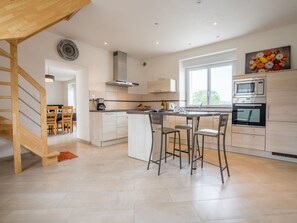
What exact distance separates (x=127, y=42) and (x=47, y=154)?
3.16 metres

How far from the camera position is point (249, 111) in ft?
10.9

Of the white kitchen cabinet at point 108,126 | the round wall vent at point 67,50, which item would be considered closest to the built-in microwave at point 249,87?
the white kitchen cabinet at point 108,126

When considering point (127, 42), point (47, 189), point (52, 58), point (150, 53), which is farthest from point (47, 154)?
point (150, 53)

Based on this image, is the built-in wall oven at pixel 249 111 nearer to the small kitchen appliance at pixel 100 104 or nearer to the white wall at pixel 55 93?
the small kitchen appliance at pixel 100 104

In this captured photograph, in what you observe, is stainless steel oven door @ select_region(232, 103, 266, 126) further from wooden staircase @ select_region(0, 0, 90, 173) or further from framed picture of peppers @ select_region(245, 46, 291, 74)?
wooden staircase @ select_region(0, 0, 90, 173)

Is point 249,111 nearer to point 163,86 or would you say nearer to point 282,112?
point 282,112

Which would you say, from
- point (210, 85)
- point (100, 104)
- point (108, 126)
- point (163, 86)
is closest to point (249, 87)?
point (210, 85)

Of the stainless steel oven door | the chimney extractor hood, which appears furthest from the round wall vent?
the stainless steel oven door

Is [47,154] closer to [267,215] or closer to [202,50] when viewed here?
[267,215]

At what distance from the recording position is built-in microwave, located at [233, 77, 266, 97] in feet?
10.4

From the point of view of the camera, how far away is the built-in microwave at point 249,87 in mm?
3184

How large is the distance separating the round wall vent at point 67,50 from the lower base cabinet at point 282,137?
463cm

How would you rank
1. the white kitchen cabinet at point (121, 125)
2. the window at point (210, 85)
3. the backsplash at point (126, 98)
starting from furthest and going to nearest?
the backsplash at point (126, 98) < the white kitchen cabinet at point (121, 125) < the window at point (210, 85)

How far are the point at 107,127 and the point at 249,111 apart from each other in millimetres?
3340
